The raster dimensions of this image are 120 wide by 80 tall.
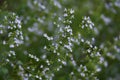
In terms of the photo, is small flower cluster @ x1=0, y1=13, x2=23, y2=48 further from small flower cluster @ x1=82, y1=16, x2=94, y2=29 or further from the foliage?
small flower cluster @ x1=82, y1=16, x2=94, y2=29

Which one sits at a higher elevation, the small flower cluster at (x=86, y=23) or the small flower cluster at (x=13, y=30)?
the small flower cluster at (x=86, y=23)

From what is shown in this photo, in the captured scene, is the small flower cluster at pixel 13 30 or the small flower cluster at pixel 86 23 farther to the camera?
the small flower cluster at pixel 86 23

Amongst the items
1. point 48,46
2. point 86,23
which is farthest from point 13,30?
point 86,23

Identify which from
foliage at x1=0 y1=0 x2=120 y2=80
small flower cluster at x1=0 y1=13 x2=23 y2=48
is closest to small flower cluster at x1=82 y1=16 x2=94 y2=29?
foliage at x1=0 y1=0 x2=120 y2=80

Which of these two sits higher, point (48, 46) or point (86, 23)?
point (86, 23)

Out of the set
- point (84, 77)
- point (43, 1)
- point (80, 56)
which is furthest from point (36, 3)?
point (84, 77)

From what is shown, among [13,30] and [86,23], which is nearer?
[13,30]

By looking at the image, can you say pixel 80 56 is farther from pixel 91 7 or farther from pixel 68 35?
pixel 91 7

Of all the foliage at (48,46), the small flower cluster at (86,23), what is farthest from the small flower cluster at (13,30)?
the small flower cluster at (86,23)

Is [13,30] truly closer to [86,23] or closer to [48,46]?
[48,46]

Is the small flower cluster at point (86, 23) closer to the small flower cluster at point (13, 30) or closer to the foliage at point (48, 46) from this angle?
the foliage at point (48, 46)

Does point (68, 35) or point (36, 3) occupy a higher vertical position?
point (36, 3)
